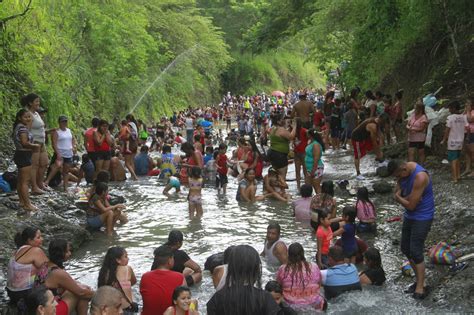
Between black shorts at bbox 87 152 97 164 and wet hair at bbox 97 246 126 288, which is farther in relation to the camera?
black shorts at bbox 87 152 97 164

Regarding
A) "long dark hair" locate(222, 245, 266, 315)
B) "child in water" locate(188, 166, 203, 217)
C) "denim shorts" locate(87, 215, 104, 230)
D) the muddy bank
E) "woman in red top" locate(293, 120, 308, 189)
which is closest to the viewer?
"long dark hair" locate(222, 245, 266, 315)

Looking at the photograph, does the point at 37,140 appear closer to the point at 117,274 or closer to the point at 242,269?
the point at 117,274

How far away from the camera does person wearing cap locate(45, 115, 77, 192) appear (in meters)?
13.2

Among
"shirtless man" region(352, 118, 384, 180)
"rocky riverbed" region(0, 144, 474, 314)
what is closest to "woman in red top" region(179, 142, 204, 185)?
"rocky riverbed" region(0, 144, 474, 314)

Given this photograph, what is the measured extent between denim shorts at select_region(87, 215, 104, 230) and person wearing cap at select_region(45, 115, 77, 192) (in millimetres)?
2497

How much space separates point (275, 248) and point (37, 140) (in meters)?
5.29

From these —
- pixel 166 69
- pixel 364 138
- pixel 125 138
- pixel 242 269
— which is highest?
pixel 166 69

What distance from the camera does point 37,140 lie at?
11.4 m

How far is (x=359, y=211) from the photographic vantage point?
10180mm

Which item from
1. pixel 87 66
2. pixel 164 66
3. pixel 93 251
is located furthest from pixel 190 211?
pixel 164 66

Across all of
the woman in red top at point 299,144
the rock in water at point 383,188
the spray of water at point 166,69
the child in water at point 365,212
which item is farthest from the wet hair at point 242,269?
the spray of water at point 166,69

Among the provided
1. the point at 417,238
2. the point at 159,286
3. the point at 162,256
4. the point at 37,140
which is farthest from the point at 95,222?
the point at 417,238

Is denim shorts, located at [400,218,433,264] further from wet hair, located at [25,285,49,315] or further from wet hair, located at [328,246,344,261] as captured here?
wet hair, located at [25,285,49,315]

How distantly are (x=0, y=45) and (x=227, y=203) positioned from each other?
24.4 feet
